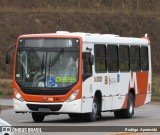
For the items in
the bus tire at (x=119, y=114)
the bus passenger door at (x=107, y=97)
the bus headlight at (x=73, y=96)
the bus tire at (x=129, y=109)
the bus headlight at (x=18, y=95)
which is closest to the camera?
the bus headlight at (x=73, y=96)

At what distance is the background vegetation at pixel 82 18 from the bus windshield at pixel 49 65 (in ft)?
188

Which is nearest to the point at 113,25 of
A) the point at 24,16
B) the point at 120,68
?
the point at 24,16

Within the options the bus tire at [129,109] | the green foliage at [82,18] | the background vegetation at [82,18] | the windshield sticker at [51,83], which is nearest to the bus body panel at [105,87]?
the bus tire at [129,109]

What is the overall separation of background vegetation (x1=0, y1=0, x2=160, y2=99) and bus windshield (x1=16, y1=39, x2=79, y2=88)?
57.2m

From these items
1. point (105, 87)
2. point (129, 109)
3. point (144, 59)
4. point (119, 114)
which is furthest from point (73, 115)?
point (144, 59)

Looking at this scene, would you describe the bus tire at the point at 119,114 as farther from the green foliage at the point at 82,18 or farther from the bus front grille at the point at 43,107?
the green foliage at the point at 82,18

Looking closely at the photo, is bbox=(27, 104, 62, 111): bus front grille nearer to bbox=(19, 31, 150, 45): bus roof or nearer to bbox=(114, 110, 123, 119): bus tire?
bbox=(19, 31, 150, 45): bus roof

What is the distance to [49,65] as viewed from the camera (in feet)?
86.1

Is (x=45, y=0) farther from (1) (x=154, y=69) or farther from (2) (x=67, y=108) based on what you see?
(2) (x=67, y=108)

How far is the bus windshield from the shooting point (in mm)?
26109

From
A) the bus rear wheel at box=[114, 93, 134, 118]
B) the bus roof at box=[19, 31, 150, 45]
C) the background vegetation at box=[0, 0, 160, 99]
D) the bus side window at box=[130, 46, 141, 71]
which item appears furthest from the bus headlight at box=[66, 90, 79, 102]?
the background vegetation at box=[0, 0, 160, 99]

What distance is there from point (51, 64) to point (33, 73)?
68 cm

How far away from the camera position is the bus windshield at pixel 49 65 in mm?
26109

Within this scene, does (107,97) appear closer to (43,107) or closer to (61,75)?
(61,75)
